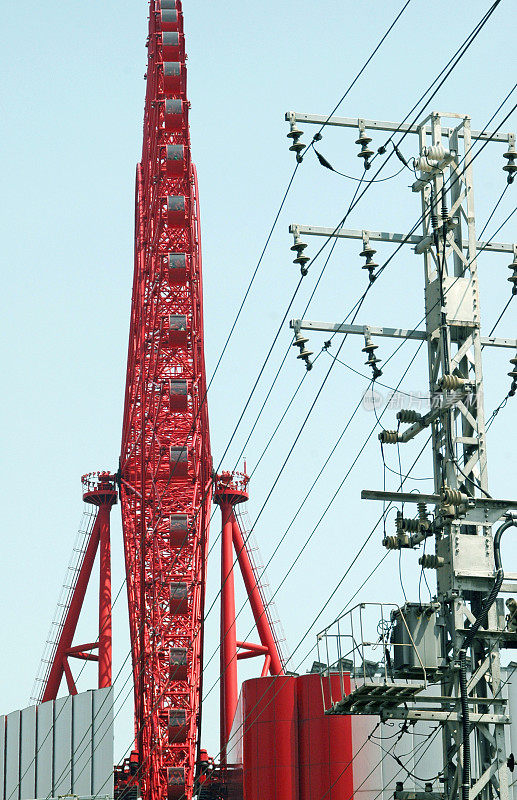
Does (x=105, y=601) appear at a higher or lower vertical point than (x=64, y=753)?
higher

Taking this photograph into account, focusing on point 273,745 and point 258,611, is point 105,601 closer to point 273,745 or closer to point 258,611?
point 258,611

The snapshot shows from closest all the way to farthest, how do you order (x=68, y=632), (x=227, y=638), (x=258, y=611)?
(x=227, y=638)
(x=258, y=611)
(x=68, y=632)

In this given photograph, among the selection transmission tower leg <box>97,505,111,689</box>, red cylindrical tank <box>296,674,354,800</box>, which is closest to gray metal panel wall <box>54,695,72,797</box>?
transmission tower leg <box>97,505,111,689</box>

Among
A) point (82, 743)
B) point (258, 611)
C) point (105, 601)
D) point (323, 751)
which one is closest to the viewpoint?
point (323, 751)

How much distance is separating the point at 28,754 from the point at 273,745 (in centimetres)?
1236

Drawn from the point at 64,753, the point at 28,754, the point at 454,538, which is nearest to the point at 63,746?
the point at 64,753

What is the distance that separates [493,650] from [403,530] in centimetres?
198

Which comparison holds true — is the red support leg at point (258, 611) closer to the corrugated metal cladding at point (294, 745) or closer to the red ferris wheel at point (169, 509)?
the red ferris wheel at point (169, 509)

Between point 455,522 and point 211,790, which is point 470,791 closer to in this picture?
point 455,522

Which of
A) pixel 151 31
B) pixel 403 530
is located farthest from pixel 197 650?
pixel 403 530

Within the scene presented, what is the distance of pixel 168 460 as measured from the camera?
2253 inches

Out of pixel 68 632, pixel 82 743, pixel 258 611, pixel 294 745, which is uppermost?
pixel 258 611

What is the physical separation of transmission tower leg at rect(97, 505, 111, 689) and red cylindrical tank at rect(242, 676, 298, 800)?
19.7m

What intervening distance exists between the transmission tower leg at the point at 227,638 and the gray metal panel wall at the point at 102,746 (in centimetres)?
865
